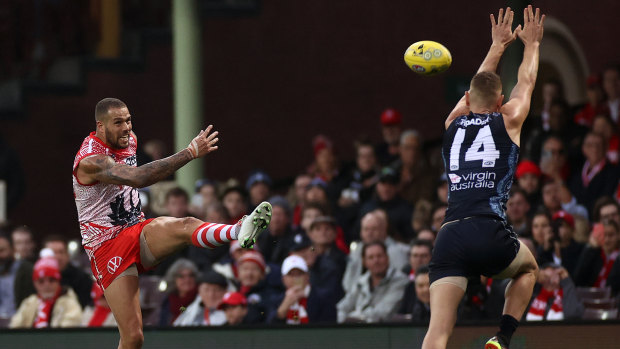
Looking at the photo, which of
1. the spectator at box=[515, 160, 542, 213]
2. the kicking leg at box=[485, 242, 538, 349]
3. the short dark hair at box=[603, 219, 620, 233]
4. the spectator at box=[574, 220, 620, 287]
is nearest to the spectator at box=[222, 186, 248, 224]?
the spectator at box=[515, 160, 542, 213]

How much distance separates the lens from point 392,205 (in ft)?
43.5

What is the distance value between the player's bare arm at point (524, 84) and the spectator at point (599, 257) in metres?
3.21

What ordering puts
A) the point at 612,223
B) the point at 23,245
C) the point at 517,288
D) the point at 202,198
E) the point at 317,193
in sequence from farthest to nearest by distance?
1. the point at 202,198
2. the point at 23,245
3. the point at 317,193
4. the point at 612,223
5. the point at 517,288

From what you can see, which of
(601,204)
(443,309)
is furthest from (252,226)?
(601,204)

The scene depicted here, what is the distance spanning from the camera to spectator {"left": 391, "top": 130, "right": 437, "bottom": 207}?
534 inches

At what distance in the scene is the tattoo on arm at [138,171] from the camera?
8.34 meters

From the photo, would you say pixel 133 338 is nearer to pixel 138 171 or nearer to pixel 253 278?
pixel 138 171

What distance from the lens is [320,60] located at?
20.1 m

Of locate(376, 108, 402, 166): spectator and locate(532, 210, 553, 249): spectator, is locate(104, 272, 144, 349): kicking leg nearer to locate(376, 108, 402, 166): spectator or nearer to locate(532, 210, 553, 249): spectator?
locate(532, 210, 553, 249): spectator

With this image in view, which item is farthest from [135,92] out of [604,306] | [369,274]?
[604,306]

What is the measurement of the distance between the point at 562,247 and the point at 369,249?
5.80 ft

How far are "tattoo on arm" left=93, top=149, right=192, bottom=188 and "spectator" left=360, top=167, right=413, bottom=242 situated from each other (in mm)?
5010

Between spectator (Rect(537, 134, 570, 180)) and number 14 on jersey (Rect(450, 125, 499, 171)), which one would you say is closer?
number 14 on jersey (Rect(450, 125, 499, 171))

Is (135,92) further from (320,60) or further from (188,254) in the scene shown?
(188,254)
